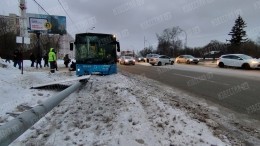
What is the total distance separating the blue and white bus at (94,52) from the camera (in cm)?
2175

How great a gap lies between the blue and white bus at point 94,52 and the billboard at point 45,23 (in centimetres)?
2845

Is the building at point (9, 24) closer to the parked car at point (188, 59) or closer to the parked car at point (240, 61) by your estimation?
the parked car at point (188, 59)

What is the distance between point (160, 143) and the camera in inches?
237

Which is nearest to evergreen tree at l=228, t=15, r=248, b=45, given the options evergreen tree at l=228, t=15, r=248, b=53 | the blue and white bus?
evergreen tree at l=228, t=15, r=248, b=53

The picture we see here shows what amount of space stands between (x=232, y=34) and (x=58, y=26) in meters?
56.6

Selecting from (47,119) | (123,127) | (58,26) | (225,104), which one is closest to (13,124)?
(123,127)

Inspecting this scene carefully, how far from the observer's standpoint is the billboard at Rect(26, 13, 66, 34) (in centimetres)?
4825

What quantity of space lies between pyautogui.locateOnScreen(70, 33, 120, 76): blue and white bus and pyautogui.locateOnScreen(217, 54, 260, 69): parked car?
1936 cm

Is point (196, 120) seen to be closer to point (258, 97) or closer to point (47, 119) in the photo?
point (47, 119)

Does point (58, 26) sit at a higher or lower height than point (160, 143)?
higher

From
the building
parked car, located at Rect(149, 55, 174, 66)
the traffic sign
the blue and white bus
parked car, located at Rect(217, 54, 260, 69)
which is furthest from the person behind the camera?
the building

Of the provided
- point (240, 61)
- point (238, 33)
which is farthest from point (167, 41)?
point (240, 61)

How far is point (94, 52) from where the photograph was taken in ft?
72.0

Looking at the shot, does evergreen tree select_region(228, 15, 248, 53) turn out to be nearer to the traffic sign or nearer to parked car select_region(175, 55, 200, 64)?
parked car select_region(175, 55, 200, 64)
